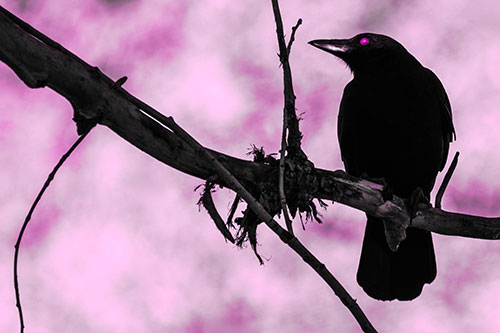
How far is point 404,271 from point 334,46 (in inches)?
66.2

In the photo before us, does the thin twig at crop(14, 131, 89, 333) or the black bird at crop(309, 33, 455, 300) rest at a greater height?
the black bird at crop(309, 33, 455, 300)

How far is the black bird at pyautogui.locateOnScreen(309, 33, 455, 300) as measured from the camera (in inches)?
183

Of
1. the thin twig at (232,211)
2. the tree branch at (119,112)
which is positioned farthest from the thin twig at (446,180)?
the thin twig at (232,211)

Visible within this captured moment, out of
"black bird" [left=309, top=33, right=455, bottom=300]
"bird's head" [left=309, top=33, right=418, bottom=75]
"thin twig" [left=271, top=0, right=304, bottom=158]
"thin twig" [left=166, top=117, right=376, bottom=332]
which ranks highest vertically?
"bird's head" [left=309, top=33, right=418, bottom=75]

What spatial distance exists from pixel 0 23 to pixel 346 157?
125 inches

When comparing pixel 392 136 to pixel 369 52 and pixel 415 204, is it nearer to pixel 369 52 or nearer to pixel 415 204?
pixel 369 52

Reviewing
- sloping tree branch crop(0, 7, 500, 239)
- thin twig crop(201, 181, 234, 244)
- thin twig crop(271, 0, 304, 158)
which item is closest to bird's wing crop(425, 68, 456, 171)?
sloping tree branch crop(0, 7, 500, 239)

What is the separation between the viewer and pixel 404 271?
16.0ft

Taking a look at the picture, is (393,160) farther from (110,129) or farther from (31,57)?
(31,57)

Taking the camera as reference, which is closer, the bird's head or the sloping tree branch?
the sloping tree branch

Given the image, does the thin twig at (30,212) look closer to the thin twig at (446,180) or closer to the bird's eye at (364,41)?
the thin twig at (446,180)

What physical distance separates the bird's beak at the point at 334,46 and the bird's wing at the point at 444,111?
0.60 m

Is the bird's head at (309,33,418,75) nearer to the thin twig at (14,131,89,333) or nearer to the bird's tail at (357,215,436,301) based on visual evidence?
the bird's tail at (357,215,436,301)

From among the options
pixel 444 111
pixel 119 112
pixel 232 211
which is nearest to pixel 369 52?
pixel 444 111
